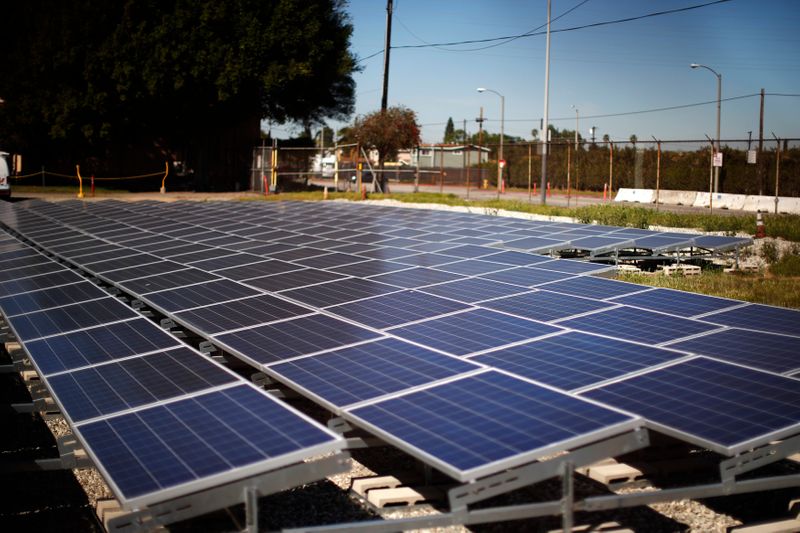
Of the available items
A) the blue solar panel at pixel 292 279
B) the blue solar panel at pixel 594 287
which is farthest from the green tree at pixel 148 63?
the blue solar panel at pixel 594 287

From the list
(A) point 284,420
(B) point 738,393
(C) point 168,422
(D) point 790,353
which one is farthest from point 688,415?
(C) point 168,422

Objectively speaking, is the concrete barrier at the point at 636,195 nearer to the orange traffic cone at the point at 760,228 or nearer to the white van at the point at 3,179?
the orange traffic cone at the point at 760,228

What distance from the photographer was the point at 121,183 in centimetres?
6031

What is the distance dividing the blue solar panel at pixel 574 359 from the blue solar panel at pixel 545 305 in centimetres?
144

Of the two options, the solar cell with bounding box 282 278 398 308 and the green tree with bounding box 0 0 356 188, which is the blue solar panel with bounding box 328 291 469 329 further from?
the green tree with bounding box 0 0 356 188

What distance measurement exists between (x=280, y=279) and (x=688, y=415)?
334 inches

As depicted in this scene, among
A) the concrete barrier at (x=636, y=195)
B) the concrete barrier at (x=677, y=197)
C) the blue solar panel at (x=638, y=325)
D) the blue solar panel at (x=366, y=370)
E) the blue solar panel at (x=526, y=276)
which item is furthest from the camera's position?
the concrete barrier at (x=636, y=195)

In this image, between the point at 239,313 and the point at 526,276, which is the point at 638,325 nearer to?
the point at 526,276

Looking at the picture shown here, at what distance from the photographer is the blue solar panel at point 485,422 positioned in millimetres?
5992

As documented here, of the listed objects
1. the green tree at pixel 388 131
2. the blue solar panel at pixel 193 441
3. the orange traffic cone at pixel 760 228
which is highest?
the green tree at pixel 388 131

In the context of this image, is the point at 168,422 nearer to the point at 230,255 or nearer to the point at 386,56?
the point at 230,255

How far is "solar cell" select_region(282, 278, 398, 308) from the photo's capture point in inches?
472

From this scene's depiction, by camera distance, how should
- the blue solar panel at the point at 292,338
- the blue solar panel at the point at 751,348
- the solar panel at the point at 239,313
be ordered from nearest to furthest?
the blue solar panel at the point at 751,348 → the blue solar panel at the point at 292,338 → the solar panel at the point at 239,313

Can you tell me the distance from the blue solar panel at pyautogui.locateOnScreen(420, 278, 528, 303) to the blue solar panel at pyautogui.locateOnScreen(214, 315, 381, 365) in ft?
7.96
